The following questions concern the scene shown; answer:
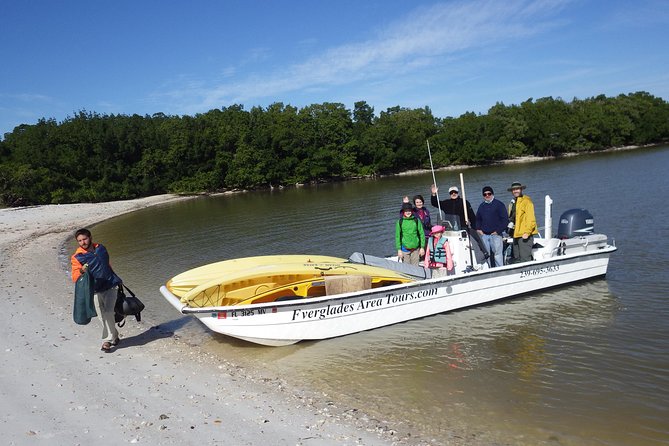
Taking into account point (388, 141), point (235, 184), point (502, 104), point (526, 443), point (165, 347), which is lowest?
point (526, 443)

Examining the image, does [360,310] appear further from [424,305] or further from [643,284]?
[643,284]

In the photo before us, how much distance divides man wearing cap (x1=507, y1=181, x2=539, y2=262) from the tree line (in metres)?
53.4

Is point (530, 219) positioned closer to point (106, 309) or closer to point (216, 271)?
point (216, 271)

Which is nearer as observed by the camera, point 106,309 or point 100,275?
point 100,275

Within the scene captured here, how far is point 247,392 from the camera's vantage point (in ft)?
22.1

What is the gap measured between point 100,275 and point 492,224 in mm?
8114

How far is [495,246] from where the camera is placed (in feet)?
35.2

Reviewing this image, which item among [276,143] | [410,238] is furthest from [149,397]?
[276,143]

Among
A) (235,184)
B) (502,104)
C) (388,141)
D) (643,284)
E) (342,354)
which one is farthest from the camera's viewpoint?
(502,104)

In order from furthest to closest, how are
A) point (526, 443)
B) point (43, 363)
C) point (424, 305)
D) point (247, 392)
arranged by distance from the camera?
point (424, 305) < point (43, 363) < point (247, 392) < point (526, 443)

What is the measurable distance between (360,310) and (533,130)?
301 ft

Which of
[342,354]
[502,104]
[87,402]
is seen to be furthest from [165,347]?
[502,104]

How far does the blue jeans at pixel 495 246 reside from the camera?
1069cm

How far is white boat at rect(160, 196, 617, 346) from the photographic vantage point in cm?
834
